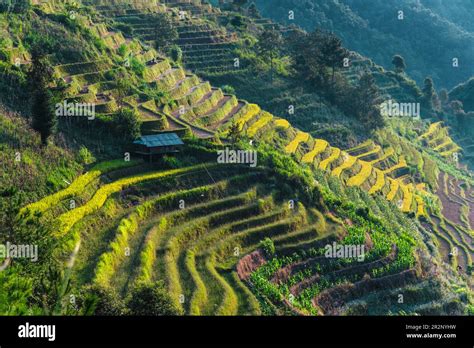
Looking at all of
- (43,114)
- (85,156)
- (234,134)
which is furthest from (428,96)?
(43,114)

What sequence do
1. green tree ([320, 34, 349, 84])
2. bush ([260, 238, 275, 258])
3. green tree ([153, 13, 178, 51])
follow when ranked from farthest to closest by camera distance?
green tree ([320, 34, 349, 84]) → green tree ([153, 13, 178, 51]) → bush ([260, 238, 275, 258])

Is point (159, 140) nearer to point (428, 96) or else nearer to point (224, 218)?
point (224, 218)

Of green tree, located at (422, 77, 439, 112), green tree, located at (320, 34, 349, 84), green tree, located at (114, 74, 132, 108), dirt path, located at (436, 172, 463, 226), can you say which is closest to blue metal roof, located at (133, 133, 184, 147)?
green tree, located at (114, 74, 132, 108)

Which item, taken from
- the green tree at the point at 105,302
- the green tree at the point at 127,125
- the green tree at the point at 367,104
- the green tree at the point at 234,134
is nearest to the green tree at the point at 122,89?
the green tree at the point at 127,125

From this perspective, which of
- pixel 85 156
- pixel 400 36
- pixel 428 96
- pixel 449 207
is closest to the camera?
pixel 85 156

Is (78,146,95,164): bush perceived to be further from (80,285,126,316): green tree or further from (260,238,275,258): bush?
(80,285,126,316): green tree
